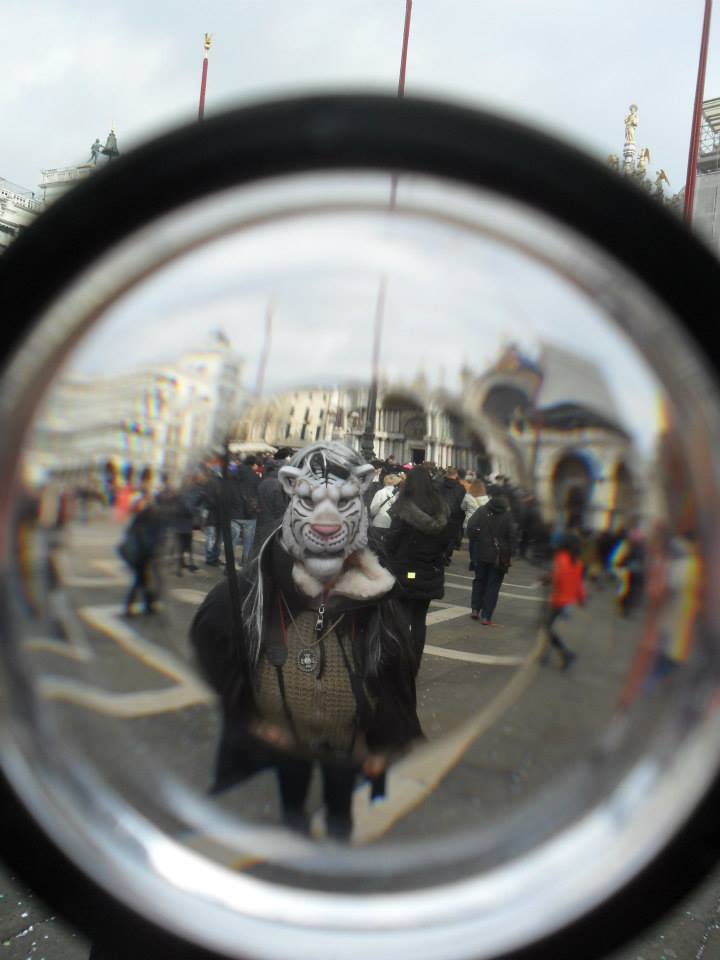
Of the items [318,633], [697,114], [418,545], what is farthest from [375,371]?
[697,114]

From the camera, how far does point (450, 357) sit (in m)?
0.82

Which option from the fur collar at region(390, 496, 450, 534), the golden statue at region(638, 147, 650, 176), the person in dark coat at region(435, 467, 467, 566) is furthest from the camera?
the golden statue at region(638, 147, 650, 176)

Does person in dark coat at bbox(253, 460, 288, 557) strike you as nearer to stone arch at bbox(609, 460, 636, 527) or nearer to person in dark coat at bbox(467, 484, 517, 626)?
person in dark coat at bbox(467, 484, 517, 626)

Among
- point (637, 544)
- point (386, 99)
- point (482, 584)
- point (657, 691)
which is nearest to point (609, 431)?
point (637, 544)

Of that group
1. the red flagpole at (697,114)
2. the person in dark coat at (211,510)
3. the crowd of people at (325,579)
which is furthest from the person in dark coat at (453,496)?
the red flagpole at (697,114)

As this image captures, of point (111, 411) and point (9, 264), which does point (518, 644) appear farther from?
point (9, 264)

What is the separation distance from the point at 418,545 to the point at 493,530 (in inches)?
20.0

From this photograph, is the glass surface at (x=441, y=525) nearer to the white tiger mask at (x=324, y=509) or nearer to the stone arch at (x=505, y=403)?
the stone arch at (x=505, y=403)

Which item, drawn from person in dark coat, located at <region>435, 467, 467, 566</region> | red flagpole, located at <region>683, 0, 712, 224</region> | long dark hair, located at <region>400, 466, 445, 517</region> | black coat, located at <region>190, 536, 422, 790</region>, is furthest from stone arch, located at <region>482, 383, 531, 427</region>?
red flagpole, located at <region>683, 0, 712, 224</region>

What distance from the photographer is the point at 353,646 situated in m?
1.56

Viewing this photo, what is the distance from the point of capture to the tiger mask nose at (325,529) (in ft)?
4.64

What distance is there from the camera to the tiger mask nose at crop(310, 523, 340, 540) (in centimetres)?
142

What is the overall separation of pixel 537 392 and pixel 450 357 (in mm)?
120

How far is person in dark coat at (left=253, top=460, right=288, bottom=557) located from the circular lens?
0.43m
